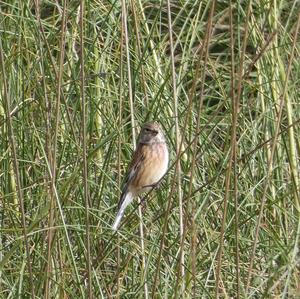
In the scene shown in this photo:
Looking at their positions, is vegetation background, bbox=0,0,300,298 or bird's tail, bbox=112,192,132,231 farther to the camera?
bird's tail, bbox=112,192,132,231

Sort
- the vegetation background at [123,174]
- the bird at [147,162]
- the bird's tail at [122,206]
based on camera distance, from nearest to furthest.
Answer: the vegetation background at [123,174] < the bird's tail at [122,206] < the bird at [147,162]

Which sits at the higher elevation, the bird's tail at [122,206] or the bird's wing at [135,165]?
the bird's wing at [135,165]

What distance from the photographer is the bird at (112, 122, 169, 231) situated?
376cm

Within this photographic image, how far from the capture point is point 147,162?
4105 mm

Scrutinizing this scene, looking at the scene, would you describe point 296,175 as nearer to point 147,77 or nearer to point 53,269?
point 147,77

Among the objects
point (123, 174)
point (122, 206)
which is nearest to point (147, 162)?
point (123, 174)

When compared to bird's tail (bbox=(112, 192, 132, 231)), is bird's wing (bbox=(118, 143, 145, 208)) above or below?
above

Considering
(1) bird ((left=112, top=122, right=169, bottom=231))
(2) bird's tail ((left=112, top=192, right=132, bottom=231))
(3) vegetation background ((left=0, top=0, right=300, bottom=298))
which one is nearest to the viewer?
(3) vegetation background ((left=0, top=0, right=300, bottom=298))

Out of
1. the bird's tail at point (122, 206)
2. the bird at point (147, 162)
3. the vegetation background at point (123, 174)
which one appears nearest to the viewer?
the vegetation background at point (123, 174)

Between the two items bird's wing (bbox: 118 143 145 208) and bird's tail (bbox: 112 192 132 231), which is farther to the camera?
bird's wing (bbox: 118 143 145 208)

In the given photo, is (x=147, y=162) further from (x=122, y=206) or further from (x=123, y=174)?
(x=122, y=206)

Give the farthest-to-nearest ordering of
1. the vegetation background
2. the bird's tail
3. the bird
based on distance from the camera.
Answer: the bird
the bird's tail
the vegetation background

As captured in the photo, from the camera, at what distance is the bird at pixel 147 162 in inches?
148

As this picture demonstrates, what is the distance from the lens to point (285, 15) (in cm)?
598
